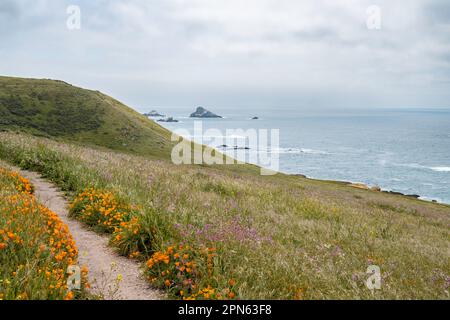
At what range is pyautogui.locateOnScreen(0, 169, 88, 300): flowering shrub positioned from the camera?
5070 mm

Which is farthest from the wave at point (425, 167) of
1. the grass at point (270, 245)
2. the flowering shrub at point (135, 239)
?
the flowering shrub at point (135, 239)

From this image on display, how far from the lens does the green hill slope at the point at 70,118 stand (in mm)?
57938

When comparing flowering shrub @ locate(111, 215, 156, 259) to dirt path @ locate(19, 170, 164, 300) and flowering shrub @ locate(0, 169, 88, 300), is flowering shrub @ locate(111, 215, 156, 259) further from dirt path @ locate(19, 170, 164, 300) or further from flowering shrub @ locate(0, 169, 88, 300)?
flowering shrub @ locate(0, 169, 88, 300)

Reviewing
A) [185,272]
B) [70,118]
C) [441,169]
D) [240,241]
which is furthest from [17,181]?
[441,169]

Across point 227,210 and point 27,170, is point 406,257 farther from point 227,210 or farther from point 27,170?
point 27,170

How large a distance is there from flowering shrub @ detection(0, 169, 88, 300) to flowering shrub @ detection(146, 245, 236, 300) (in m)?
1.27

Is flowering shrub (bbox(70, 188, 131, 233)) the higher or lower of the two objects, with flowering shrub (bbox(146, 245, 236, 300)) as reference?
higher

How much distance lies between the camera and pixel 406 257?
9.02 meters

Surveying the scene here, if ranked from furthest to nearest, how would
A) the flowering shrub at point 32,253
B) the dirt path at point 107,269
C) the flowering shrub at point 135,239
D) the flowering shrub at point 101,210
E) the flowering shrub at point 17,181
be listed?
the flowering shrub at point 17,181, the flowering shrub at point 101,210, the flowering shrub at point 135,239, the dirt path at point 107,269, the flowering shrub at point 32,253

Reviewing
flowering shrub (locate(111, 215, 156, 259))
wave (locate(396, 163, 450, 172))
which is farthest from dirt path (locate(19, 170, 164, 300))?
wave (locate(396, 163, 450, 172))

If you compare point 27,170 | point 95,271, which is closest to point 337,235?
point 95,271

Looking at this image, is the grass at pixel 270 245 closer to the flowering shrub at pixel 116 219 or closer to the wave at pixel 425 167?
the flowering shrub at pixel 116 219

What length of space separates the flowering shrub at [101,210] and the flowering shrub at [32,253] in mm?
1560
